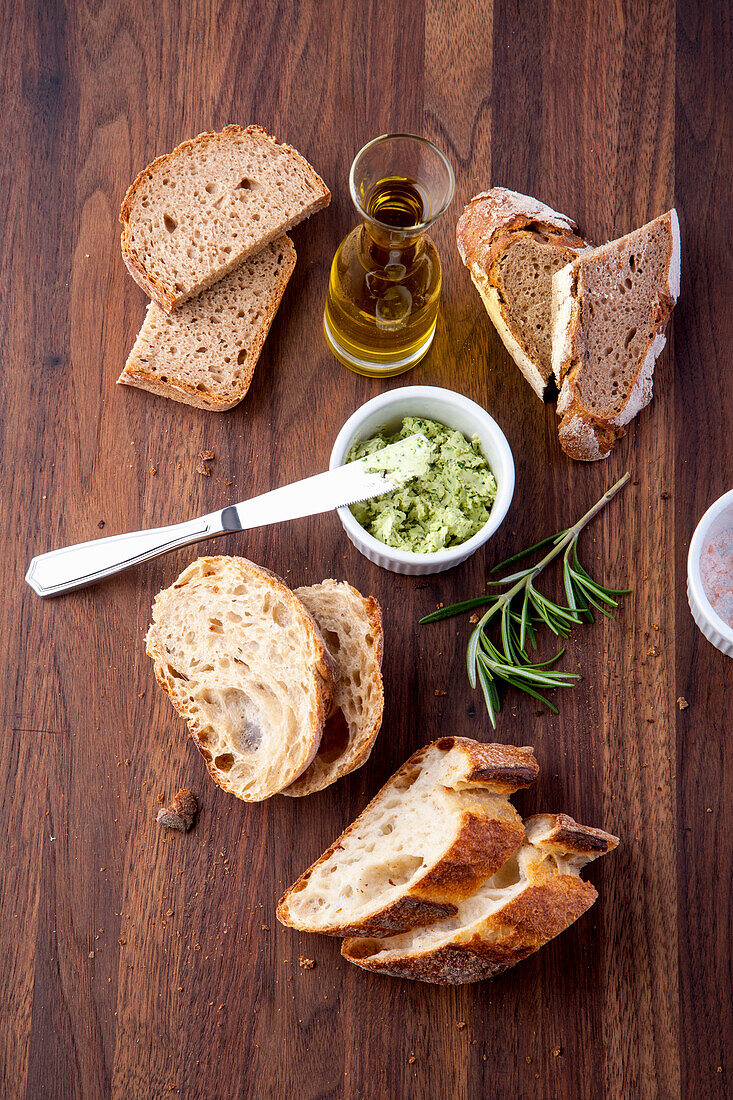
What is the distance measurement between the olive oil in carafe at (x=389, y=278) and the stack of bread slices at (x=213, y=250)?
0.81 feet

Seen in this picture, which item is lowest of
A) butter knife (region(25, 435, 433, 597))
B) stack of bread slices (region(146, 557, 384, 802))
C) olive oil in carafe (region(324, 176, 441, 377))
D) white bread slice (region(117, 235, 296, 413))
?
stack of bread slices (region(146, 557, 384, 802))

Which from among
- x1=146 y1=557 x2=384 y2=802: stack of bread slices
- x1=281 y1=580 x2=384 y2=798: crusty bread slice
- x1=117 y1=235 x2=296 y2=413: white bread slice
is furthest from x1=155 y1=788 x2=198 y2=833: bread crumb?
x1=117 y1=235 x2=296 y2=413: white bread slice

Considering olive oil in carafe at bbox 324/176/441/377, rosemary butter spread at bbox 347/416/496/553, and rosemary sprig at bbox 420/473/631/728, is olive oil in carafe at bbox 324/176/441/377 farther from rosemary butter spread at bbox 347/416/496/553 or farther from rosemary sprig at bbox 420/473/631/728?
rosemary sprig at bbox 420/473/631/728

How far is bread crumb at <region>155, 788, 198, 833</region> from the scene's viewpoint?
2336 mm

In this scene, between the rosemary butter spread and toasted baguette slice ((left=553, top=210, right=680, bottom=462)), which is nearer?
the rosemary butter spread

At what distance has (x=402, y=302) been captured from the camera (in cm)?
230

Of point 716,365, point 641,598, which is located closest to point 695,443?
point 716,365

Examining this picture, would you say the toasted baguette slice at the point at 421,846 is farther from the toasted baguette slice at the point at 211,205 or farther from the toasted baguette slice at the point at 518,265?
the toasted baguette slice at the point at 211,205

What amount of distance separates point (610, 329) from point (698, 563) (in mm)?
676

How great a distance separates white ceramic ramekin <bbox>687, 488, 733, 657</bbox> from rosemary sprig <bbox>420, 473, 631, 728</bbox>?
19cm

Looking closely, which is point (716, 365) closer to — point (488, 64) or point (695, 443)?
point (695, 443)

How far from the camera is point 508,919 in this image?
205 centimetres

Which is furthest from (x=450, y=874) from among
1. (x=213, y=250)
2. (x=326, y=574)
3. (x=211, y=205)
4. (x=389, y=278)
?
(x=211, y=205)

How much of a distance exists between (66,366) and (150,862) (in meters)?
1.39
